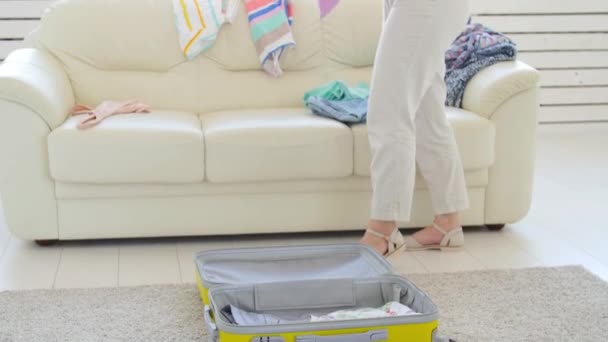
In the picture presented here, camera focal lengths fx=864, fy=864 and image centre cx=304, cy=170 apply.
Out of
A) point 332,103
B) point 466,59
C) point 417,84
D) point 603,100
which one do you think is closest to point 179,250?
point 332,103

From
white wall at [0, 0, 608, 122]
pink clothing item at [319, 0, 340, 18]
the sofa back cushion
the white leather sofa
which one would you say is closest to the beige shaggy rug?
the white leather sofa

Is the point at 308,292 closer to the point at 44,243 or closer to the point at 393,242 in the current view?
the point at 393,242

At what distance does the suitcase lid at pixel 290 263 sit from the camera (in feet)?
8.09

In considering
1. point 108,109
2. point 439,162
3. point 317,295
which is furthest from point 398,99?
point 108,109

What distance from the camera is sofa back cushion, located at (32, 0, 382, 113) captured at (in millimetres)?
3260

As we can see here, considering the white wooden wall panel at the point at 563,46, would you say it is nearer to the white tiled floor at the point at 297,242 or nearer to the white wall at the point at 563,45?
the white wall at the point at 563,45

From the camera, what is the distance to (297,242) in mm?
2967

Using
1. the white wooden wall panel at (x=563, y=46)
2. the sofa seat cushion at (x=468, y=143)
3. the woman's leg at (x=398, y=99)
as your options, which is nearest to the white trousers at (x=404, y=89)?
the woman's leg at (x=398, y=99)

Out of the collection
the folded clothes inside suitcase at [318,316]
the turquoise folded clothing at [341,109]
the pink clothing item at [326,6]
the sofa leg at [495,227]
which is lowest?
the sofa leg at [495,227]

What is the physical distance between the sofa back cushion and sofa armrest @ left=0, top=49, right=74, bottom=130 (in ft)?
0.40

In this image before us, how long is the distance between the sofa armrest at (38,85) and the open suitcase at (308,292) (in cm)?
74

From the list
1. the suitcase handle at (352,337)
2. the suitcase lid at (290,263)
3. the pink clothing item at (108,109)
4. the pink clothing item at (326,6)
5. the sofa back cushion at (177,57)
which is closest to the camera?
the suitcase handle at (352,337)

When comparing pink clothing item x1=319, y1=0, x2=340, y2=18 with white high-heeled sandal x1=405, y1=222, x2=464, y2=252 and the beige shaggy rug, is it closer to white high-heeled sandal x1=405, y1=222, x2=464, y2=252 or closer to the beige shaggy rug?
white high-heeled sandal x1=405, y1=222, x2=464, y2=252

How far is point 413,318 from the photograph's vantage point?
1.98 metres
